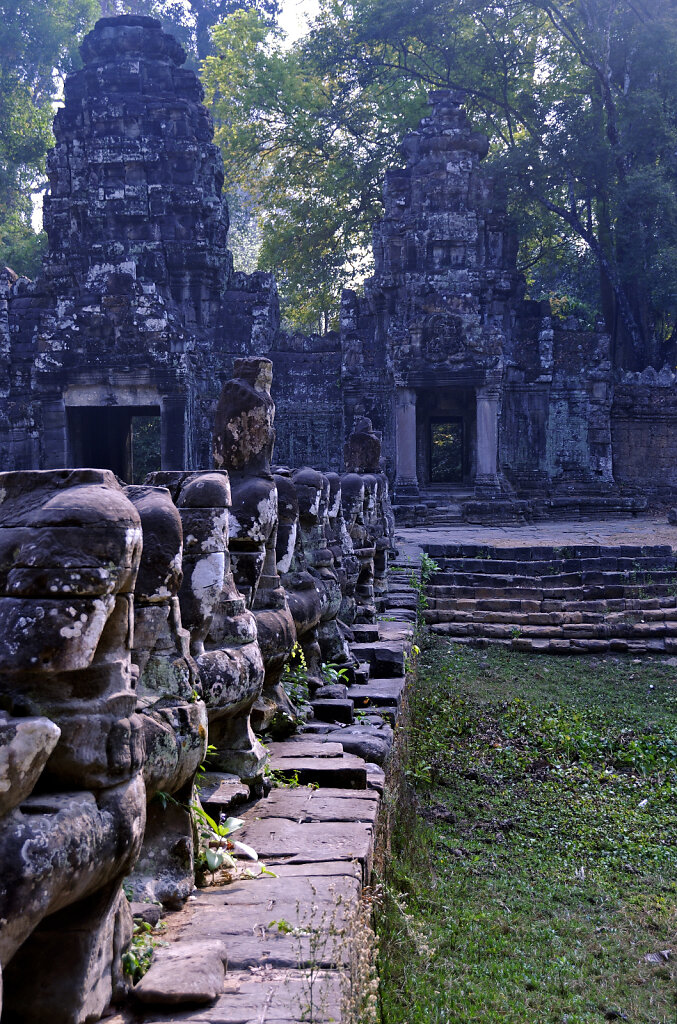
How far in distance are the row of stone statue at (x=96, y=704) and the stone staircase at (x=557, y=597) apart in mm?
7671

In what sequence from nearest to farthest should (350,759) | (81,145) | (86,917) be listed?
(86,917)
(350,759)
(81,145)

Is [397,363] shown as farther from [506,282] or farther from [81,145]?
[81,145]

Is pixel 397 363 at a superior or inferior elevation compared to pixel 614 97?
inferior

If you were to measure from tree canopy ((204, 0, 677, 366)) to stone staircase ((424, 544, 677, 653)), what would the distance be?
12.0 meters

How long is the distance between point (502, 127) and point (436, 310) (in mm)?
11686

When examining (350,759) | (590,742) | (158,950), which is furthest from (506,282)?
(158,950)

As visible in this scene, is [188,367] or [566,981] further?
[188,367]

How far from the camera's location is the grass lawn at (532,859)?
11.6 ft

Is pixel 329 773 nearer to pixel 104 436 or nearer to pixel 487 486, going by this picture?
pixel 487 486

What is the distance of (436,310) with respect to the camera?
2152 centimetres

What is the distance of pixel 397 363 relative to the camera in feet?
69.8

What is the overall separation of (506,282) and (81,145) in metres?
9.78

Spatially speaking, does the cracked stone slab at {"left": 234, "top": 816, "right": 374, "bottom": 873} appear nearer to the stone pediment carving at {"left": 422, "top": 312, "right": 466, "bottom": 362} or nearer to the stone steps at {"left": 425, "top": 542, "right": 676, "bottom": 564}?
the stone steps at {"left": 425, "top": 542, "right": 676, "bottom": 564}

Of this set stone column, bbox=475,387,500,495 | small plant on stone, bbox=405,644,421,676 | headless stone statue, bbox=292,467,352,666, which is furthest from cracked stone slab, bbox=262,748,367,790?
stone column, bbox=475,387,500,495
